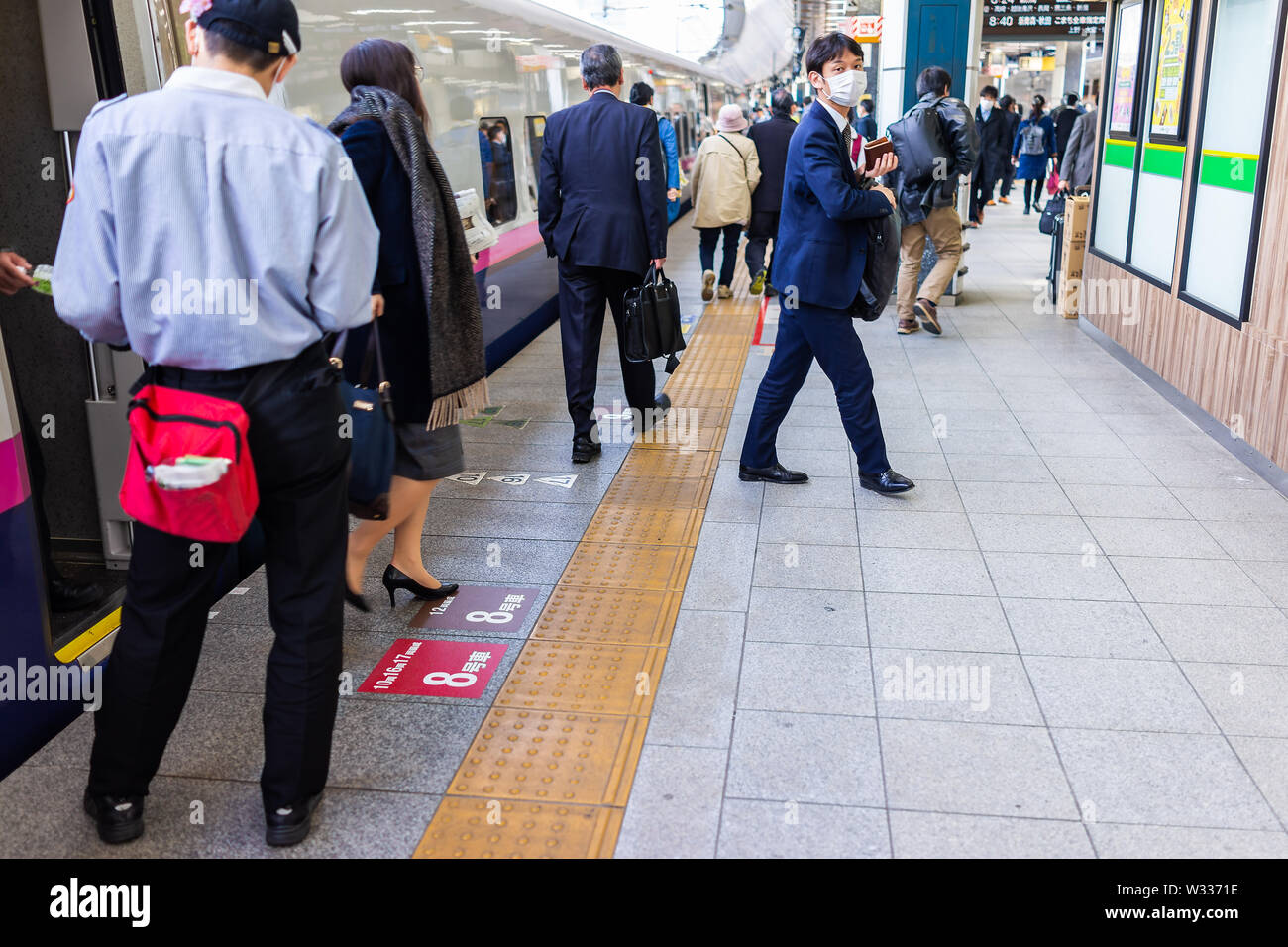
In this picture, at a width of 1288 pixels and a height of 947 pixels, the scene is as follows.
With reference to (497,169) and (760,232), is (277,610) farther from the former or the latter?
(760,232)

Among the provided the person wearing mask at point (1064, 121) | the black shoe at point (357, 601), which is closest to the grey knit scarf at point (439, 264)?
the black shoe at point (357, 601)

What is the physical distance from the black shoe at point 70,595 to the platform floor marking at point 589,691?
117cm

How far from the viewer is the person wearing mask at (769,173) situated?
26.8 feet

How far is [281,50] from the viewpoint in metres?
2.06

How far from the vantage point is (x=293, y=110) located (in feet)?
13.5

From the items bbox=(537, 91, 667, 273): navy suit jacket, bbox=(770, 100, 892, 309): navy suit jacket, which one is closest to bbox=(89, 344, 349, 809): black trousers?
bbox=(770, 100, 892, 309): navy suit jacket

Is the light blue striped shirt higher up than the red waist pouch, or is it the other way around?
the light blue striped shirt

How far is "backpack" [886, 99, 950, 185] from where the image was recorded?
682 centimetres

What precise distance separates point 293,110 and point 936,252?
4.57 m

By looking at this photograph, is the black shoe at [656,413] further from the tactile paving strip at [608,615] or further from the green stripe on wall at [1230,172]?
the green stripe on wall at [1230,172]

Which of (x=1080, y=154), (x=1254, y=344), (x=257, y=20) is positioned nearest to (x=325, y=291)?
(x=257, y=20)

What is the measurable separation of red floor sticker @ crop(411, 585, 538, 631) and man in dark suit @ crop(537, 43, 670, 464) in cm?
136

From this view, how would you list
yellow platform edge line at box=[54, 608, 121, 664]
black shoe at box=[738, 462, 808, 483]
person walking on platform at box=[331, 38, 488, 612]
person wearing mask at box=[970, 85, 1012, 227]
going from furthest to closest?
person wearing mask at box=[970, 85, 1012, 227] < black shoe at box=[738, 462, 808, 483] < person walking on platform at box=[331, 38, 488, 612] < yellow platform edge line at box=[54, 608, 121, 664]

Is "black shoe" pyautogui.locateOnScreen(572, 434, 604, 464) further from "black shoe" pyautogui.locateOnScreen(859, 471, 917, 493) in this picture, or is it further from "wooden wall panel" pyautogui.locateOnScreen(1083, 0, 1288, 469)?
"wooden wall panel" pyautogui.locateOnScreen(1083, 0, 1288, 469)
